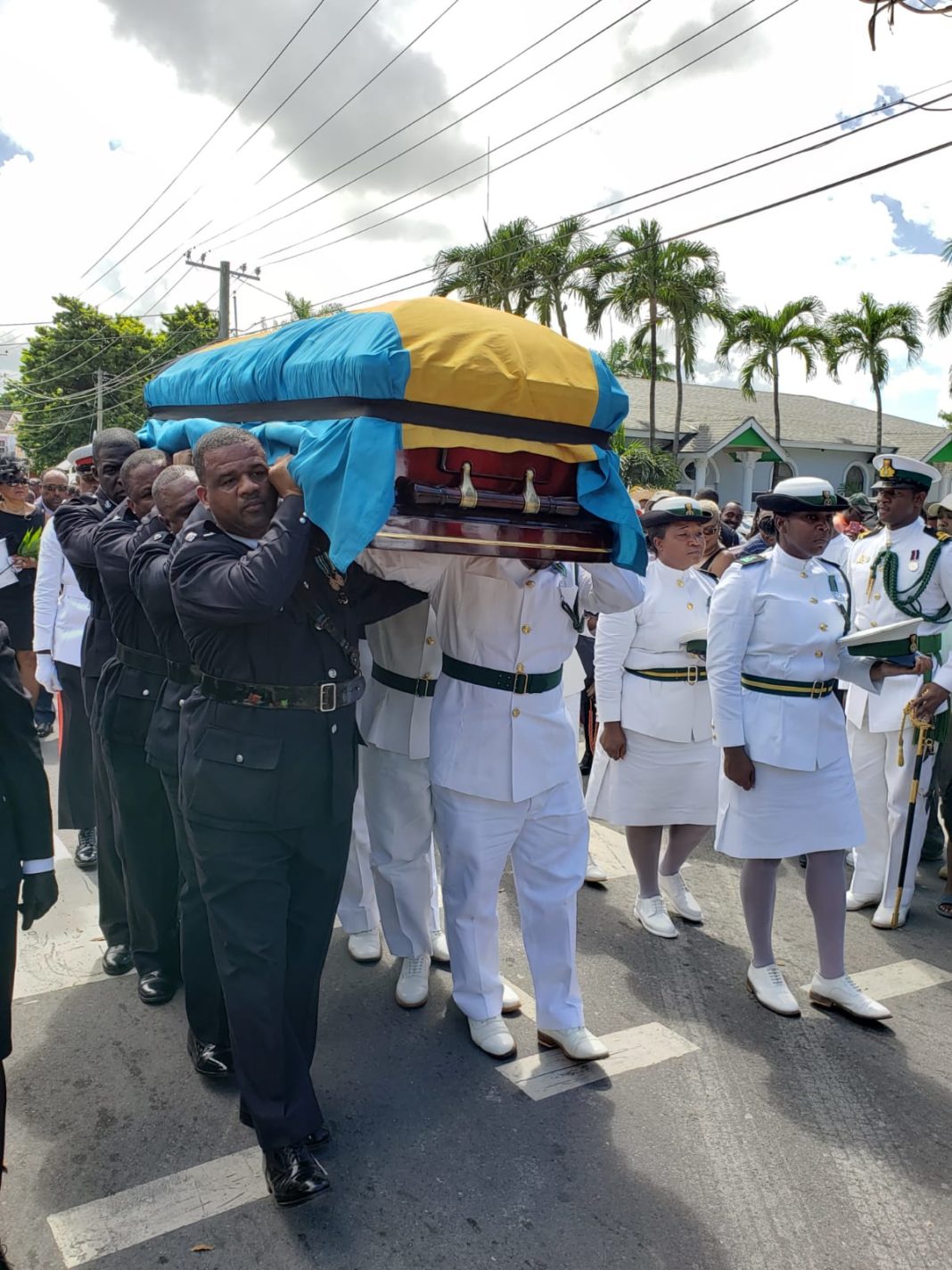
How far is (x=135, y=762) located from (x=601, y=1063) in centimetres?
190

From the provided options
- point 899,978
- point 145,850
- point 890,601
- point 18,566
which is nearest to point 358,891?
point 145,850

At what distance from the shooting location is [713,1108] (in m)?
3.04

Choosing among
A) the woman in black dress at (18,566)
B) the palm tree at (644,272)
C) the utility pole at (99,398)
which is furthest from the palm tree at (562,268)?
the utility pole at (99,398)

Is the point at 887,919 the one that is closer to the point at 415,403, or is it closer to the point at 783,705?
the point at 783,705

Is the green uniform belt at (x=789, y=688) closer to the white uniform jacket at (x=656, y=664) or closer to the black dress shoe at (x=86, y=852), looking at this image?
the white uniform jacket at (x=656, y=664)

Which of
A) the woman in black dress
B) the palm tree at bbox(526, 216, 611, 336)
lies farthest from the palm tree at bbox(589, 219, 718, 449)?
the woman in black dress

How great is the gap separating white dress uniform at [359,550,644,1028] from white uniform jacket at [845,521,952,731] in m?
1.99

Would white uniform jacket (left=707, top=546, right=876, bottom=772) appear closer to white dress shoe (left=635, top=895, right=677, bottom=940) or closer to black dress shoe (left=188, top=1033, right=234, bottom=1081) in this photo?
white dress shoe (left=635, top=895, right=677, bottom=940)

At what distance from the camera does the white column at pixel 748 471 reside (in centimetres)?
2633

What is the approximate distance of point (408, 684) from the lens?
3.68m

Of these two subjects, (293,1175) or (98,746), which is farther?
(98,746)

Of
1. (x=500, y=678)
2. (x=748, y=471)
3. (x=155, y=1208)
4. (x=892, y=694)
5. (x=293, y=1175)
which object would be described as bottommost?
(x=155, y=1208)

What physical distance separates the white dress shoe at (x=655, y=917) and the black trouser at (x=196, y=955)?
77.3 inches

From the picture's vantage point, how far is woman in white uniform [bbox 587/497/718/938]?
433 cm
